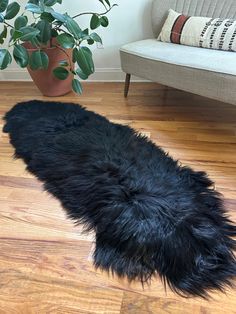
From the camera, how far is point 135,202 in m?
1.11

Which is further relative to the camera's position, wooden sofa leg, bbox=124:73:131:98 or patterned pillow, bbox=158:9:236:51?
wooden sofa leg, bbox=124:73:131:98

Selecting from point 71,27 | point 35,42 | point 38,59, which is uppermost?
point 71,27

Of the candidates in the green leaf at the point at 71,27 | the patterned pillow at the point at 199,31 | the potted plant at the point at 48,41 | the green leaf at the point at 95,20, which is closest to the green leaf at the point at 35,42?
the potted plant at the point at 48,41

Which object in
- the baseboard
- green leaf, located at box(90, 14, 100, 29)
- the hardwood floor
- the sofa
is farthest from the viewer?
the baseboard

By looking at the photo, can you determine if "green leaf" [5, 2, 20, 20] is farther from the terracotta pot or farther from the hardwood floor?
the hardwood floor

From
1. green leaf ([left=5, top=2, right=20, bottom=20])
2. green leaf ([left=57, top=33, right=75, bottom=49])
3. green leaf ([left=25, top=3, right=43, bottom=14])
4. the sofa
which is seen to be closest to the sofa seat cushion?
the sofa

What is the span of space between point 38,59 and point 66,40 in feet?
0.74

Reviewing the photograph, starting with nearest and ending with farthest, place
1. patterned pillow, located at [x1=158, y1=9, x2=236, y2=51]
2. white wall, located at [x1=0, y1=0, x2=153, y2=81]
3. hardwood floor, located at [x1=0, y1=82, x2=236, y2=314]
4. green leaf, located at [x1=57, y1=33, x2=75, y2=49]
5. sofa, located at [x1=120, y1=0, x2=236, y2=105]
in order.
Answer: hardwood floor, located at [x1=0, y1=82, x2=236, y2=314]
sofa, located at [x1=120, y1=0, x2=236, y2=105]
patterned pillow, located at [x1=158, y1=9, x2=236, y2=51]
green leaf, located at [x1=57, y1=33, x2=75, y2=49]
white wall, located at [x1=0, y1=0, x2=153, y2=81]

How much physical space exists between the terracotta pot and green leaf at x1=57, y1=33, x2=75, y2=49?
0.23 metres

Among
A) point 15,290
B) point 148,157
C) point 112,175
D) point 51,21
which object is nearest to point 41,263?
point 15,290

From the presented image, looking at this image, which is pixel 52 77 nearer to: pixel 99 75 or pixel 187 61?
pixel 99 75

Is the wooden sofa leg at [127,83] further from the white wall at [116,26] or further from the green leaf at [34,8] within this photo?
the green leaf at [34,8]

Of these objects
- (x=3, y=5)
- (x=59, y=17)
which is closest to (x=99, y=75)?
(x=59, y=17)

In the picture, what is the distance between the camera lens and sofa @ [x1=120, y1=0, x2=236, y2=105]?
1.43m
